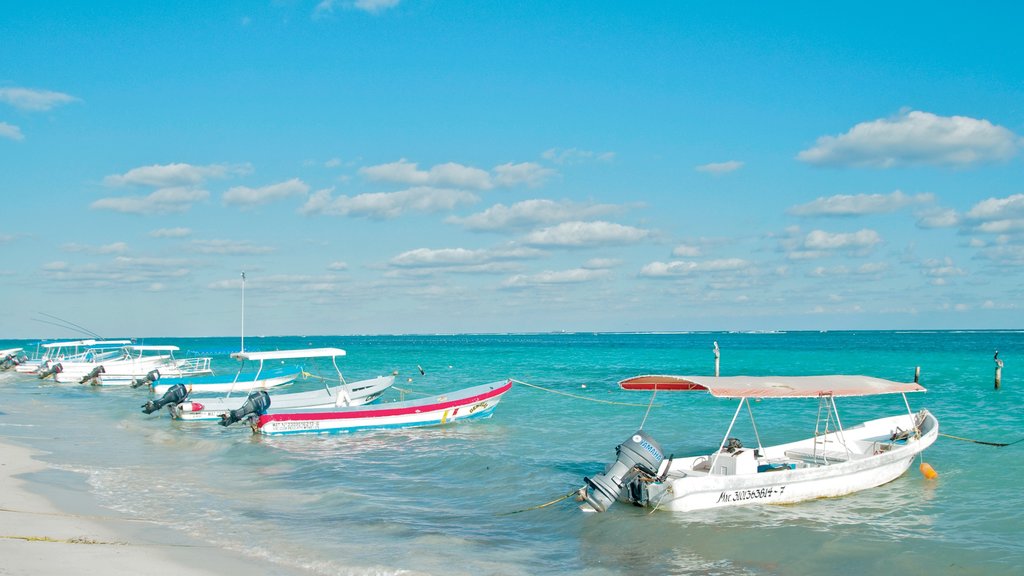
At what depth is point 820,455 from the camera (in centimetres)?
1766

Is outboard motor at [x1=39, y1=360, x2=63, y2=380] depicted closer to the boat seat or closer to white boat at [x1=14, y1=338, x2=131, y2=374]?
white boat at [x1=14, y1=338, x2=131, y2=374]

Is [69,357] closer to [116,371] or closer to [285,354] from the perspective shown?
[116,371]

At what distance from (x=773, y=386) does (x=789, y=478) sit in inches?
77.9

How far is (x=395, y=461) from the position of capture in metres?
21.3

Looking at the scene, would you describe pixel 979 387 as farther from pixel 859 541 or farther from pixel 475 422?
pixel 859 541

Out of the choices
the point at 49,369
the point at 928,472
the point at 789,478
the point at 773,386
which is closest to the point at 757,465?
the point at 789,478

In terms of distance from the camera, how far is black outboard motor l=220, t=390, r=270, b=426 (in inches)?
1008

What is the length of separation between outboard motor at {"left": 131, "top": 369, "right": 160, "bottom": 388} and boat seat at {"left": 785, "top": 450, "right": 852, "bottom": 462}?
35065mm

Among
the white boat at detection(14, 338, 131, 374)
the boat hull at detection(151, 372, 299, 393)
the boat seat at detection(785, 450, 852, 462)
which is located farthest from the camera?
the white boat at detection(14, 338, 131, 374)

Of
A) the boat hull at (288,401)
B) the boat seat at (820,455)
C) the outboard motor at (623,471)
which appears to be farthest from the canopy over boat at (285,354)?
the boat seat at (820,455)

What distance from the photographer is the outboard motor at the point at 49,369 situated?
4860 centimetres

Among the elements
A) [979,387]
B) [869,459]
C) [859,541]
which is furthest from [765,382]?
[979,387]

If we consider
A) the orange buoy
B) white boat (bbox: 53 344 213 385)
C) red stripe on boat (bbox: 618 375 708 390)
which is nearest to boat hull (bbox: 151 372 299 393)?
white boat (bbox: 53 344 213 385)

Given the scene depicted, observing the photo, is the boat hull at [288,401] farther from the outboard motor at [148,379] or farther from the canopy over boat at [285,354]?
the outboard motor at [148,379]
